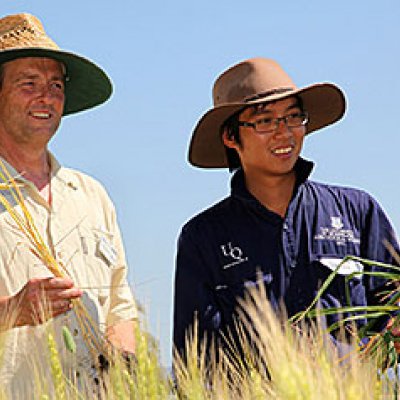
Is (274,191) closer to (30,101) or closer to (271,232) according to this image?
(271,232)

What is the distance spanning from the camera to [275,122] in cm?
374

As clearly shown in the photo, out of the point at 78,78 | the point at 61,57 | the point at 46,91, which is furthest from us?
the point at 78,78

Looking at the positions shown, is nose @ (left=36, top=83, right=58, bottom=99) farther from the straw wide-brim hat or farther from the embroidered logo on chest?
the embroidered logo on chest

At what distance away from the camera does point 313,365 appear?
6.82ft

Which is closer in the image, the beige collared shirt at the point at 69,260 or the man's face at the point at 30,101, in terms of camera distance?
the beige collared shirt at the point at 69,260

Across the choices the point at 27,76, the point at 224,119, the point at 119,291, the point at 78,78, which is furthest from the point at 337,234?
the point at 78,78

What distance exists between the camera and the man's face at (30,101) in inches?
154

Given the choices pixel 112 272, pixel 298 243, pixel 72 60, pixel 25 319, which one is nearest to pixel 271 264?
pixel 298 243

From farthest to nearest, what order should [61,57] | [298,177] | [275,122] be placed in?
[61,57] < [298,177] < [275,122]

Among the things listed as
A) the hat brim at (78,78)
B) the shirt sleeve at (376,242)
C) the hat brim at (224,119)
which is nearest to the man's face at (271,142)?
the hat brim at (224,119)

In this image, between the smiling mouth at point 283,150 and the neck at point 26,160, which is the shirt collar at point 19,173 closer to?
the neck at point 26,160

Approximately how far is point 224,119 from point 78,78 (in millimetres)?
939

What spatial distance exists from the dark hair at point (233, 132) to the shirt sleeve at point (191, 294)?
46cm

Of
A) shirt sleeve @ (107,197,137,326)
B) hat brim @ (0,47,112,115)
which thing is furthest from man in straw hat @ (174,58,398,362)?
hat brim @ (0,47,112,115)
